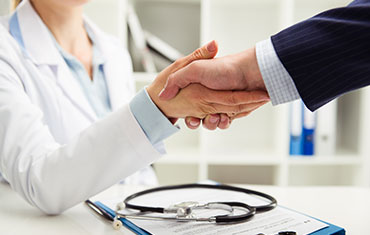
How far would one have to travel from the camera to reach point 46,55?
44.7 inches

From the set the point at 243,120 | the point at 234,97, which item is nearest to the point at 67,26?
the point at 234,97

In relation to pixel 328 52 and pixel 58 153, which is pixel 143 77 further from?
pixel 328 52

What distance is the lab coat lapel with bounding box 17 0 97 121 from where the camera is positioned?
3.68 ft

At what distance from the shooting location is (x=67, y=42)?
4.32 ft

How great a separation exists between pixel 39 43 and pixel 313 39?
2.76 ft

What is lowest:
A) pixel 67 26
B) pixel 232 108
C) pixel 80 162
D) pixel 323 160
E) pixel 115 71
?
pixel 323 160

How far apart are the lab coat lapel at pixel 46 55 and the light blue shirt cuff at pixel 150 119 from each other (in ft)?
1.36

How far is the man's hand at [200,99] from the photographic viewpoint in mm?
779

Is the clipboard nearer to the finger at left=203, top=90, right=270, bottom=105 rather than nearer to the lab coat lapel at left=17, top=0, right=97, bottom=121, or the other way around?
the finger at left=203, top=90, right=270, bottom=105

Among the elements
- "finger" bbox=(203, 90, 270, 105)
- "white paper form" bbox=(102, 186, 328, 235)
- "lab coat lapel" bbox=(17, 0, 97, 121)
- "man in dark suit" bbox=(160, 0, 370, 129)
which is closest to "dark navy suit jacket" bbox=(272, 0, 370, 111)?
"man in dark suit" bbox=(160, 0, 370, 129)

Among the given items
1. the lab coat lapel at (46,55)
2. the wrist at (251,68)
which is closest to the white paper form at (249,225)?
the wrist at (251,68)

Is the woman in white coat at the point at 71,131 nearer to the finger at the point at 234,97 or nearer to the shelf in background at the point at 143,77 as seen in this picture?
the finger at the point at 234,97

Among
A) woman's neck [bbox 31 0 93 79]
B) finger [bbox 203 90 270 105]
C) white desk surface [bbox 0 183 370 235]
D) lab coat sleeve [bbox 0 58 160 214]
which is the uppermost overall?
woman's neck [bbox 31 0 93 79]

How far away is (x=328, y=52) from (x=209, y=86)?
0.26 metres
